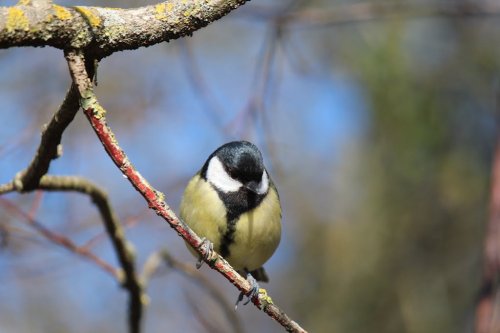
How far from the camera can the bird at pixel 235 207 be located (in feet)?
7.76

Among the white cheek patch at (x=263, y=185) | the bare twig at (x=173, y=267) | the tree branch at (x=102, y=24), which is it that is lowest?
the bare twig at (x=173, y=267)

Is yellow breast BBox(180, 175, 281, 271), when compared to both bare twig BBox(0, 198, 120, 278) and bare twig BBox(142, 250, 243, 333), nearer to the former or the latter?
bare twig BBox(142, 250, 243, 333)

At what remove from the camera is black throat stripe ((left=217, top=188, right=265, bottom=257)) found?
2363 millimetres

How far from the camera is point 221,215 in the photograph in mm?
2359

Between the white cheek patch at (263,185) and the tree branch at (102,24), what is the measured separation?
1219 millimetres

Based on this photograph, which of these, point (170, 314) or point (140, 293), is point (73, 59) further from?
point (170, 314)

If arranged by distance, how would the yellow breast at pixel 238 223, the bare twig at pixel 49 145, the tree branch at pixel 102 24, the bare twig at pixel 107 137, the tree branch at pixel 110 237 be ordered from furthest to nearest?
the yellow breast at pixel 238 223
the tree branch at pixel 110 237
the bare twig at pixel 49 145
the bare twig at pixel 107 137
the tree branch at pixel 102 24

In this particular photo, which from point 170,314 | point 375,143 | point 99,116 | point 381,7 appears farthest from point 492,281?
point 170,314

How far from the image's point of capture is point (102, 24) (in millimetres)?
1211

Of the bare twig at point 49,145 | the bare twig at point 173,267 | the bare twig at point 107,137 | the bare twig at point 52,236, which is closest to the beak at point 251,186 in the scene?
the bare twig at point 173,267

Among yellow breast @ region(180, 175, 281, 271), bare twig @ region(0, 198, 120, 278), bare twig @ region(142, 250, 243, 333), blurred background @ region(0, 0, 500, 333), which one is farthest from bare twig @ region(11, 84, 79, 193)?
blurred background @ region(0, 0, 500, 333)

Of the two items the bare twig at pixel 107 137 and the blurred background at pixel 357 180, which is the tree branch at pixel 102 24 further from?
the blurred background at pixel 357 180

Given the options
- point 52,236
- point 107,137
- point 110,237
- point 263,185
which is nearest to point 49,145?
point 107,137

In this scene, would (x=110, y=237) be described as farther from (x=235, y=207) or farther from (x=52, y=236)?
(x=235, y=207)
